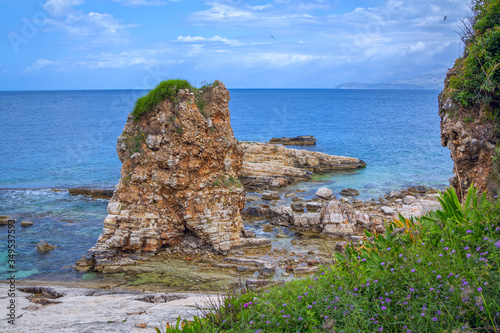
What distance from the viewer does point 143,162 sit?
1719 centimetres

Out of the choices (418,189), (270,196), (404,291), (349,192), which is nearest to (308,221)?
(270,196)

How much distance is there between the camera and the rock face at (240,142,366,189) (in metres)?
31.4

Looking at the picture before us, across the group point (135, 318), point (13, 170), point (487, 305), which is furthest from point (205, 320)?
point (13, 170)

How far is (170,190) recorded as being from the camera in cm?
1739

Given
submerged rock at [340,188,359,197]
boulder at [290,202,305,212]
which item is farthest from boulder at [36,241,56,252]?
submerged rock at [340,188,359,197]

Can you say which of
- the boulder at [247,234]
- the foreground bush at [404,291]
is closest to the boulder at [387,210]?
the boulder at [247,234]

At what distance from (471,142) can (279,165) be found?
81.0 ft

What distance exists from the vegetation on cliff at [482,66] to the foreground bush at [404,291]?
4800 mm

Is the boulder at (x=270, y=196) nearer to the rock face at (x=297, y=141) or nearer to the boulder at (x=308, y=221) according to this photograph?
the boulder at (x=308, y=221)

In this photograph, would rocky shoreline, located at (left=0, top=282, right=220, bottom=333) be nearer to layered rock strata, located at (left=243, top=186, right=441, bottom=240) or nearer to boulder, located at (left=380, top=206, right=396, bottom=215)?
layered rock strata, located at (left=243, top=186, right=441, bottom=240)

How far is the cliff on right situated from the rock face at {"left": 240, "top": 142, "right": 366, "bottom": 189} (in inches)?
775

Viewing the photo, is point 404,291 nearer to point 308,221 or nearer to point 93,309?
point 93,309

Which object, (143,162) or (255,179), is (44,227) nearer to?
(143,162)

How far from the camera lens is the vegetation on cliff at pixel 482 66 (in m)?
10.1
